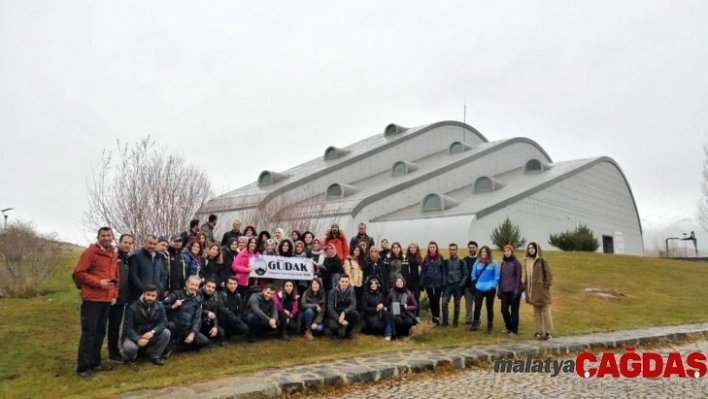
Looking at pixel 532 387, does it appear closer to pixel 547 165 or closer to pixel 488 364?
pixel 488 364

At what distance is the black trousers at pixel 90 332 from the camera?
696cm

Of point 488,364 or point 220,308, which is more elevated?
point 220,308

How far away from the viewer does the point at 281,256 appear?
9859 millimetres

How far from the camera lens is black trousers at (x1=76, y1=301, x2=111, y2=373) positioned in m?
6.96

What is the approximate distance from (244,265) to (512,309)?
210 inches

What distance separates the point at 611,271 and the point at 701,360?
14.2 m

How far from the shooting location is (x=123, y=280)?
7.62 meters

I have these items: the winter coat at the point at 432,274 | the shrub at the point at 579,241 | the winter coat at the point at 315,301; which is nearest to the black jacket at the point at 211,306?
the winter coat at the point at 315,301

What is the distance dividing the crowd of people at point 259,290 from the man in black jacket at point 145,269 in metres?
0.01

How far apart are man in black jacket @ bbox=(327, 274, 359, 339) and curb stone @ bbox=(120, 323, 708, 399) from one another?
3.97ft

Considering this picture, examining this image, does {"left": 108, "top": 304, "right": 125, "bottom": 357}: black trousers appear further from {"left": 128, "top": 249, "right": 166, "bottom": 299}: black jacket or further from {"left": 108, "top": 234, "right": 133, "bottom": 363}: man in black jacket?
{"left": 128, "top": 249, "right": 166, "bottom": 299}: black jacket

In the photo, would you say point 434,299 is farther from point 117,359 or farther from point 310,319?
point 117,359

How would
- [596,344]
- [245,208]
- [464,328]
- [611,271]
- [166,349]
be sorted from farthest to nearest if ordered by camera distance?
[245,208] → [611,271] → [464,328] → [596,344] → [166,349]

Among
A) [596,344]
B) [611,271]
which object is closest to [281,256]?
[596,344]
